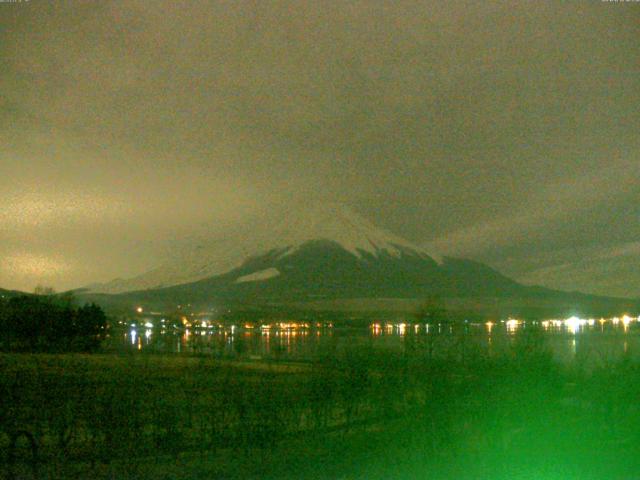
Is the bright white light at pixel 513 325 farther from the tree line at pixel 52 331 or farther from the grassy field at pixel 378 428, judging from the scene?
the tree line at pixel 52 331

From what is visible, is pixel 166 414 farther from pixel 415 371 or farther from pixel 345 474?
pixel 415 371

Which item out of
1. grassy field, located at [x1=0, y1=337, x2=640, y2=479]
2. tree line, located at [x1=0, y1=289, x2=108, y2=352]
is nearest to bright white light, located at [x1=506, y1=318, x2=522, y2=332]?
grassy field, located at [x1=0, y1=337, x2=640, y2=479]

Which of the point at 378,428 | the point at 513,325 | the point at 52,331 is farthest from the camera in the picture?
the point at 513,325

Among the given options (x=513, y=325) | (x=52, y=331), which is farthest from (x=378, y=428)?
(x=513, y=325)

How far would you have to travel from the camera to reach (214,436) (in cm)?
1407

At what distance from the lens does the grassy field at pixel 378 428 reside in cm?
1202

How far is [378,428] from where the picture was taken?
15.9 meters

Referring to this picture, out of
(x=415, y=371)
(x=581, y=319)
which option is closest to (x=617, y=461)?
(x=415, y=371)

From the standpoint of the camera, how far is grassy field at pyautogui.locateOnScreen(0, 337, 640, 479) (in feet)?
39.4

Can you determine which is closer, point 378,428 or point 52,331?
point 378,428

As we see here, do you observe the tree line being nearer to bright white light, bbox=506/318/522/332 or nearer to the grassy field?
bright white light, bbox=506/318/522/332

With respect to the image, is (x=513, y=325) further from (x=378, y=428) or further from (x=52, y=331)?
(x=378, y=428)

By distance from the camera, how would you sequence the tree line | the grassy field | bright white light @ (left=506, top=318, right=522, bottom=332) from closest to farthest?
the grassy field, bright white light @ (left=506, top=318, right=522, bottom=332), the tree line

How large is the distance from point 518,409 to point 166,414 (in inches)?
242
